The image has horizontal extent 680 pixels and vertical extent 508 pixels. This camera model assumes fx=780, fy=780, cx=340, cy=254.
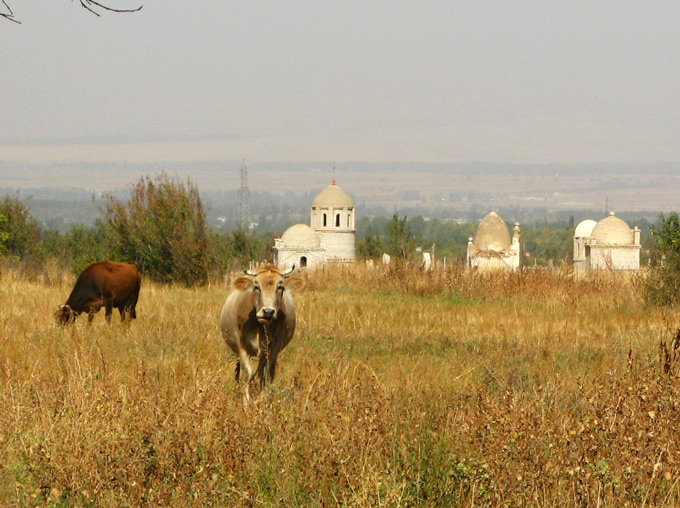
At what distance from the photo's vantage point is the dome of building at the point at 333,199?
109m

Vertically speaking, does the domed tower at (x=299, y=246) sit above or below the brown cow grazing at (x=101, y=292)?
below

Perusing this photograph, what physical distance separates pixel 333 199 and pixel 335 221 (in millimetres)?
3215

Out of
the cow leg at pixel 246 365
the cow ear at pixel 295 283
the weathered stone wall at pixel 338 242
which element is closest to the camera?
the cow leg at pixel 246 365

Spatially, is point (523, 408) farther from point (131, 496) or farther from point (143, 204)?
point (143, 204)

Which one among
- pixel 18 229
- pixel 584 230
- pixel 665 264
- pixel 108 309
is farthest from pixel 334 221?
pixel 108 309

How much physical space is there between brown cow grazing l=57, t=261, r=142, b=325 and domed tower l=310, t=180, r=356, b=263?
93.6 meters

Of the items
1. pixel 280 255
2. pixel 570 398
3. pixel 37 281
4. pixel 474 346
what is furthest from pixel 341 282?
pixel 280 255

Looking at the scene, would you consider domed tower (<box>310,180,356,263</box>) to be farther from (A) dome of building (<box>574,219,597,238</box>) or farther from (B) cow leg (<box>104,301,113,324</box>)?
(B) cow leg (<box>104,301,113,324</box>)

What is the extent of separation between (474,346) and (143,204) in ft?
51.5

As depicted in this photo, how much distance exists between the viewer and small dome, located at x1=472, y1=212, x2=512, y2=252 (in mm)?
73062

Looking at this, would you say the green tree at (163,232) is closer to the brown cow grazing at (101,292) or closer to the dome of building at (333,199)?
the brown cow grazing at (101,292)

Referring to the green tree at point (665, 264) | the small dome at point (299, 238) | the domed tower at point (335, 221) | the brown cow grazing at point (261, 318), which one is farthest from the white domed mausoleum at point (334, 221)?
the brown cow grazing at point (261, 318)

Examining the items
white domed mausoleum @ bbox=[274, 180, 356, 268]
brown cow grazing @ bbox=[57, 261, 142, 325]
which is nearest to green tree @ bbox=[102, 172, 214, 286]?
brown cow grazing @ bbox=[57, 261, 142, 325]

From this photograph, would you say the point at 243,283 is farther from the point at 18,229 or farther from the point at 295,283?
the point at 18,229
